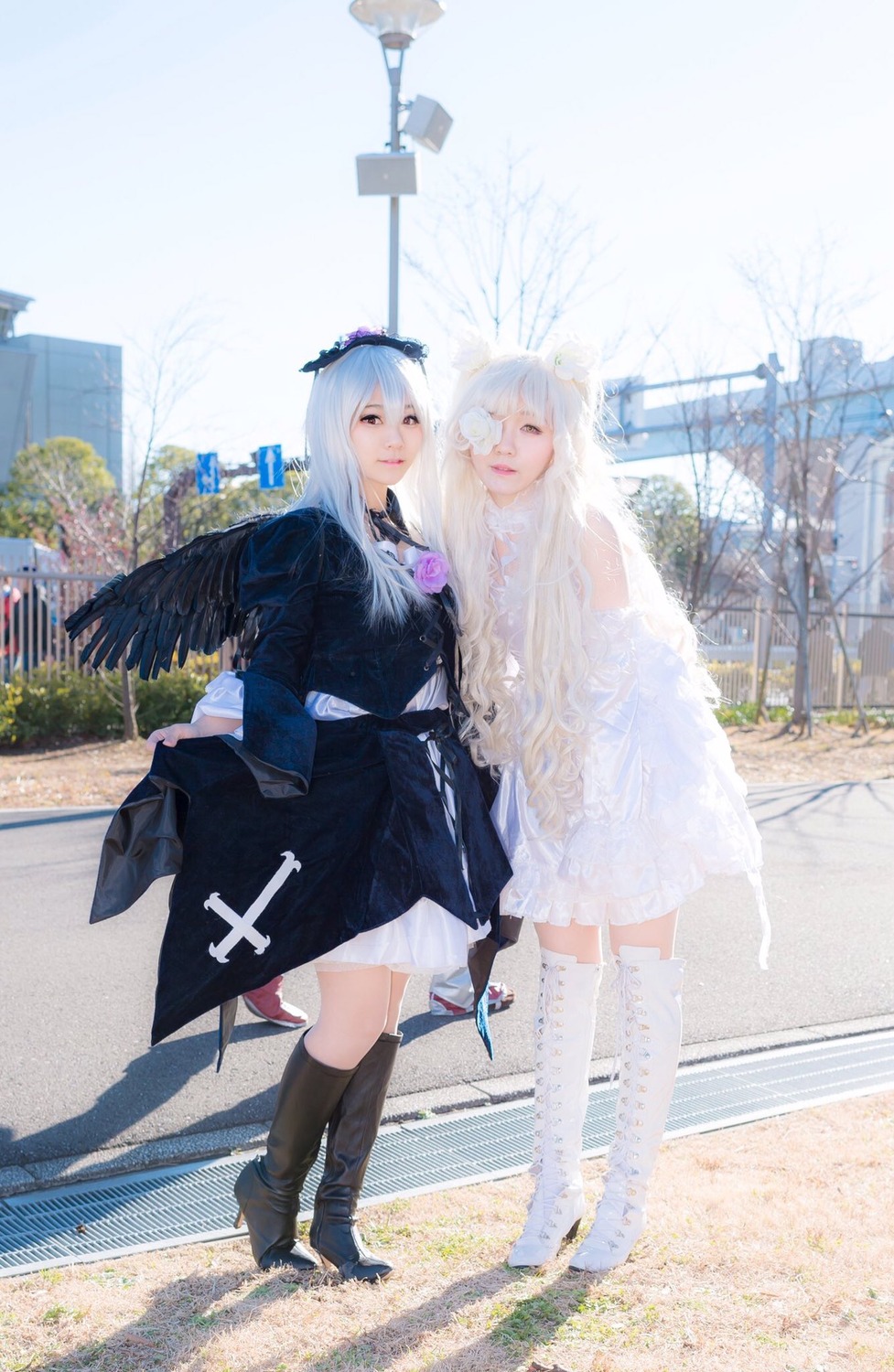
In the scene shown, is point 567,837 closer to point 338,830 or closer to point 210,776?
point 338,830

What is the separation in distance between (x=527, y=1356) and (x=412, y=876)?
0.88 metres

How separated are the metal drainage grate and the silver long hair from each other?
4.91ft

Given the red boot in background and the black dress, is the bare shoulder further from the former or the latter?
the red boot in background

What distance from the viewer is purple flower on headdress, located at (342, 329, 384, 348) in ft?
8.79

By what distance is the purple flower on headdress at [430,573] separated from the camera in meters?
2.57

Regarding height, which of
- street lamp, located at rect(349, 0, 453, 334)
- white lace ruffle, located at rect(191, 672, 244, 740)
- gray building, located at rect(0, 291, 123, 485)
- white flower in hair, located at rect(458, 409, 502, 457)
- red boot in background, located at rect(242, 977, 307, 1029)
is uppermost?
gray building, located at rect(0, 291, 123, 485)

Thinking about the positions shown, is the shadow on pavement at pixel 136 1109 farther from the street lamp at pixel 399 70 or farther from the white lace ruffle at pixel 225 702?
the street lamp at pixel 399 70

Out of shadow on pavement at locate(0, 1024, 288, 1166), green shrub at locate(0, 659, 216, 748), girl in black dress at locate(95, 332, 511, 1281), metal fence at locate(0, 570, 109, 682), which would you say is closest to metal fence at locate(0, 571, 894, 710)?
metal fence at locate(0, 570, 109, 682)

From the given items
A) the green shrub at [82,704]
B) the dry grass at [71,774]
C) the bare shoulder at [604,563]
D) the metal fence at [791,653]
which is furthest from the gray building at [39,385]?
the bare shoulder at [604,563]

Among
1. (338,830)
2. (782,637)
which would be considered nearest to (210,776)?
(338,830)

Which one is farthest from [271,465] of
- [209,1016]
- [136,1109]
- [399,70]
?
[136,1109]

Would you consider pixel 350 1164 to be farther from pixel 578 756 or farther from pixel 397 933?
pixel 578 756

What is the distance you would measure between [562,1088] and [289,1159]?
60 centimetres

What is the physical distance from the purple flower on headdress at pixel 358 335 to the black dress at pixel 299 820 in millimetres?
439
